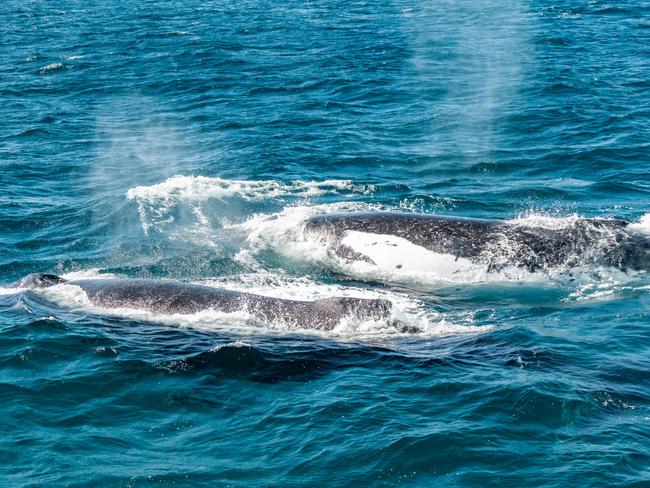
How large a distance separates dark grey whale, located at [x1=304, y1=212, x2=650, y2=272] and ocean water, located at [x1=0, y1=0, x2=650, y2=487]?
0.45 metres

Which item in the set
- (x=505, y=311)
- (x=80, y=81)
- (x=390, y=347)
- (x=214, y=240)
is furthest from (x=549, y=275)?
(x=80, y=81)

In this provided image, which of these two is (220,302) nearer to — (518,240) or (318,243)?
(318,243)

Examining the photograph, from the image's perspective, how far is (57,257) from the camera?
26672 mm

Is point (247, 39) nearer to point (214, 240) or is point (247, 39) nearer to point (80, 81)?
point (80, 81)

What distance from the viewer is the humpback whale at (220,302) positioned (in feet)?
63.2

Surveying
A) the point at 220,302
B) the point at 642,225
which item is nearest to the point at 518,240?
the point at 642,225

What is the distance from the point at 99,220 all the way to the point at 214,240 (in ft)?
15.8

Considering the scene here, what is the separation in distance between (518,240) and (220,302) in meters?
8.21

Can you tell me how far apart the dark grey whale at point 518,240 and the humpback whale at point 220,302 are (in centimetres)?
505

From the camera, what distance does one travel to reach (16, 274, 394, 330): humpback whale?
19.3 meters

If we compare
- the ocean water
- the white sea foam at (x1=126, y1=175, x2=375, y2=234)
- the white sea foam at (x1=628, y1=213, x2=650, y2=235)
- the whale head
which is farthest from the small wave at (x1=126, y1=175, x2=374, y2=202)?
the white sea foam at (x1=628, y1=213, x2=650, y2=235)

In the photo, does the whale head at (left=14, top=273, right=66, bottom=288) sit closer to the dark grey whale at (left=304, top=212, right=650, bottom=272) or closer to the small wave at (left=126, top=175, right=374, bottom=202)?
the dark grey whale at (left=304, top=212, right=650, bottom=272)

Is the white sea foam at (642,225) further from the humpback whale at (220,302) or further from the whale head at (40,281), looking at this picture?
the whale head at (40,281)

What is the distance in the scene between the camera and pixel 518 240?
942 inches
